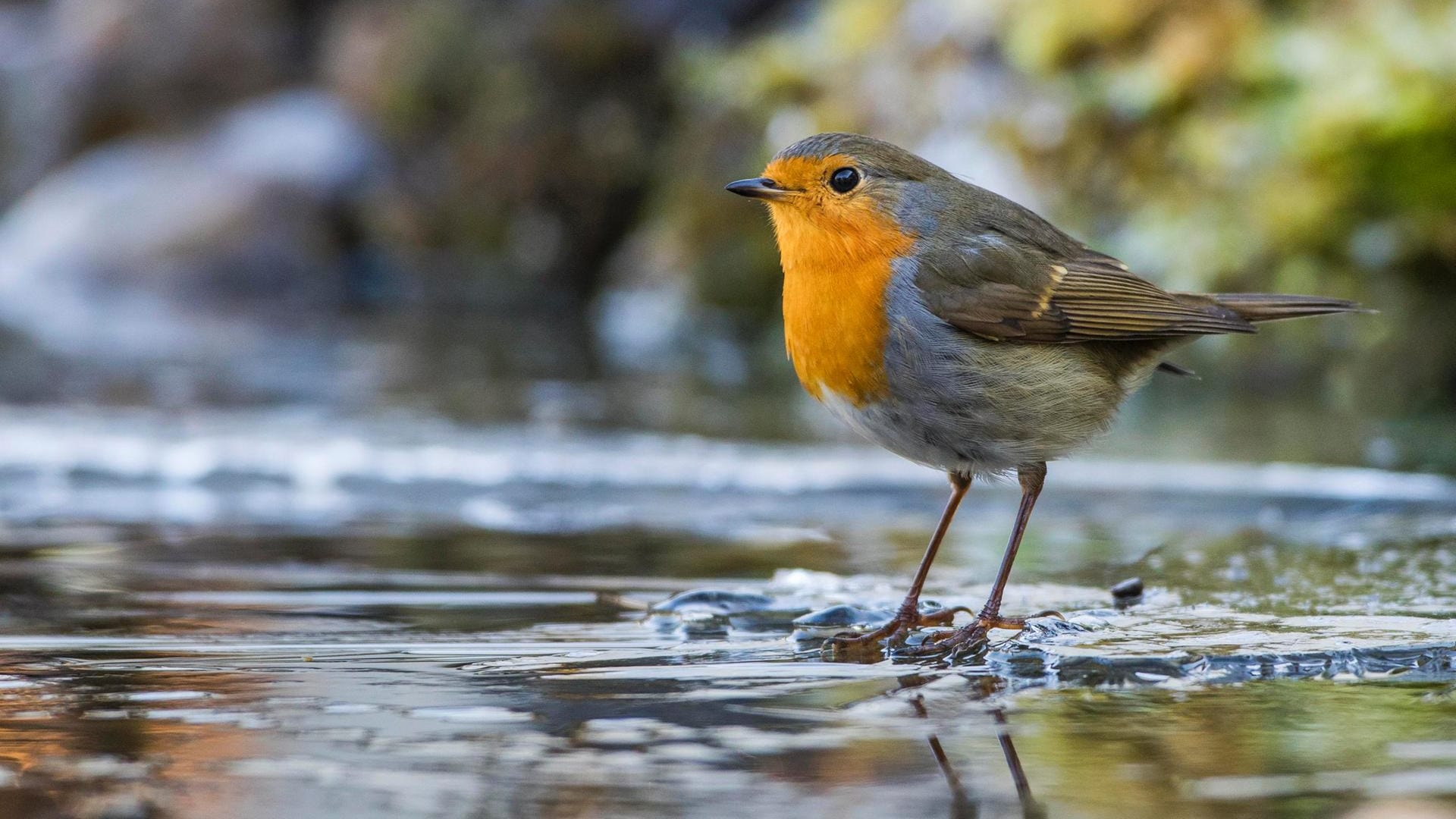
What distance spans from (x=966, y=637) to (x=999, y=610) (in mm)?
353

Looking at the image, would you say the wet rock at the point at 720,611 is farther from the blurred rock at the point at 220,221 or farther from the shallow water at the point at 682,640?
the blurred rock at the point at 220,221

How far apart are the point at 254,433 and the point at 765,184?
11.1ft

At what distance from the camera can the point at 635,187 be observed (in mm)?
17547

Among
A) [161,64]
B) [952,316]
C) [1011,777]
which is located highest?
[161,64]

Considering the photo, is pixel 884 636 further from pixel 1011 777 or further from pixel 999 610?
pixel 1011 777

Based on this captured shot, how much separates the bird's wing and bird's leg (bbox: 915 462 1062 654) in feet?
1.05

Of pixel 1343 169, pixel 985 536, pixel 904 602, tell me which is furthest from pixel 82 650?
pixel 1343 169

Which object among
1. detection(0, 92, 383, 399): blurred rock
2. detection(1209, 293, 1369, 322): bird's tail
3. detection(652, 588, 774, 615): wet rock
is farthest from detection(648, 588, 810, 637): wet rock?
detection(0, 92, 383, 399): blurred rock

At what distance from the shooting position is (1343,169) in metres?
9.08

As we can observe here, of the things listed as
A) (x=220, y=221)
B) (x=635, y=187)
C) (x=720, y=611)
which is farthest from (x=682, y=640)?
(x=220, y=221)

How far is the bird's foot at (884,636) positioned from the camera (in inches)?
125

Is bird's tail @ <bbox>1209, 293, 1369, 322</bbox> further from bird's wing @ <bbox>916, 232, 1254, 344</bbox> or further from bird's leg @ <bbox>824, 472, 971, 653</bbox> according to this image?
bird's leg @ <bbox>824, 472, 971, 653</bbox>

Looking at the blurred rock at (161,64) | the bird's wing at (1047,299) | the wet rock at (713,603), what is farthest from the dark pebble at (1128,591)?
the blurred rock at (161,64)

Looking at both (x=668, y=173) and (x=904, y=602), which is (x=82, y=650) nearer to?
(x=904, y=602)
